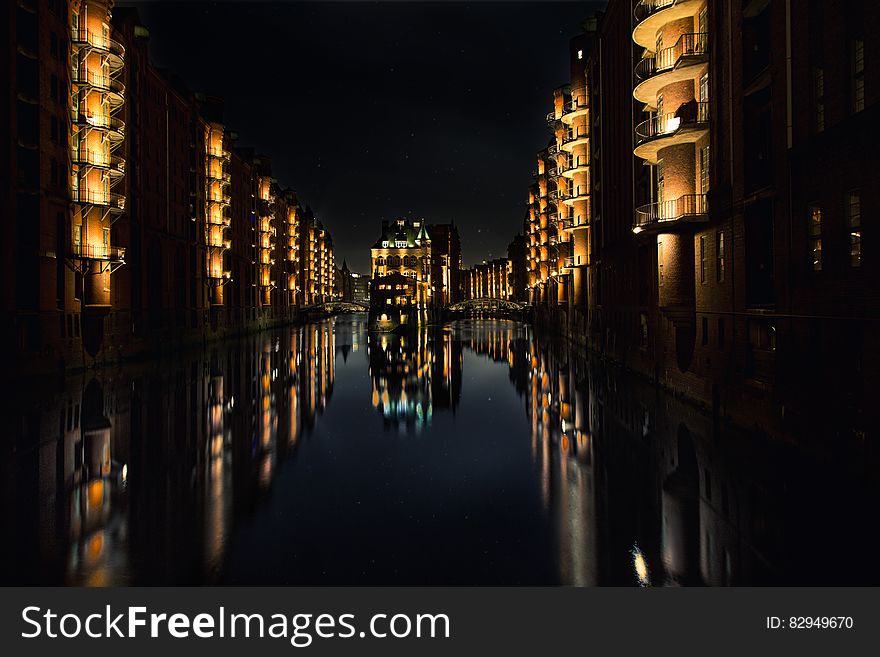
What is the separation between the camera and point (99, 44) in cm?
3659

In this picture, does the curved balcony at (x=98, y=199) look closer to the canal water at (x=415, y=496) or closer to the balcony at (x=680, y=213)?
the canal water at (x=415, y=496)

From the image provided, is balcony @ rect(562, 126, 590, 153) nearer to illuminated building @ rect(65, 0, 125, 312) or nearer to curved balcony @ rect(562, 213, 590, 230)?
curved balcony @ rect(562, 213, 590, 230)

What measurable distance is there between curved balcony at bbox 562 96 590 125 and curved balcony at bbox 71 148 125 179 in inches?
1397

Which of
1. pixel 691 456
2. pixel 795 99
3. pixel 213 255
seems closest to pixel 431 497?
pixel 691 456

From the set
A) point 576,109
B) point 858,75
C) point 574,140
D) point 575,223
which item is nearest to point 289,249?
point 574,140

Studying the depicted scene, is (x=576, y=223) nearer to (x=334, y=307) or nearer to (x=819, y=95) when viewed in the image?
(x=819, y=95)

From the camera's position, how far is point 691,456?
15461 mm

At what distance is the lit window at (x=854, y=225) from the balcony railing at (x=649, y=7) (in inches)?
519

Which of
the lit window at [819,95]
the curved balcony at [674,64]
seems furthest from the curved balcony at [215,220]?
the lit window at [819,95]

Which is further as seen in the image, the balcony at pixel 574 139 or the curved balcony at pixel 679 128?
the balcony at pixel 574 139

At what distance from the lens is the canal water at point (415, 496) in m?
9.12

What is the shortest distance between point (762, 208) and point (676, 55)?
8.82 m

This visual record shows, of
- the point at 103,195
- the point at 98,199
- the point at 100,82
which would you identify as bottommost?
the point at 98,199
